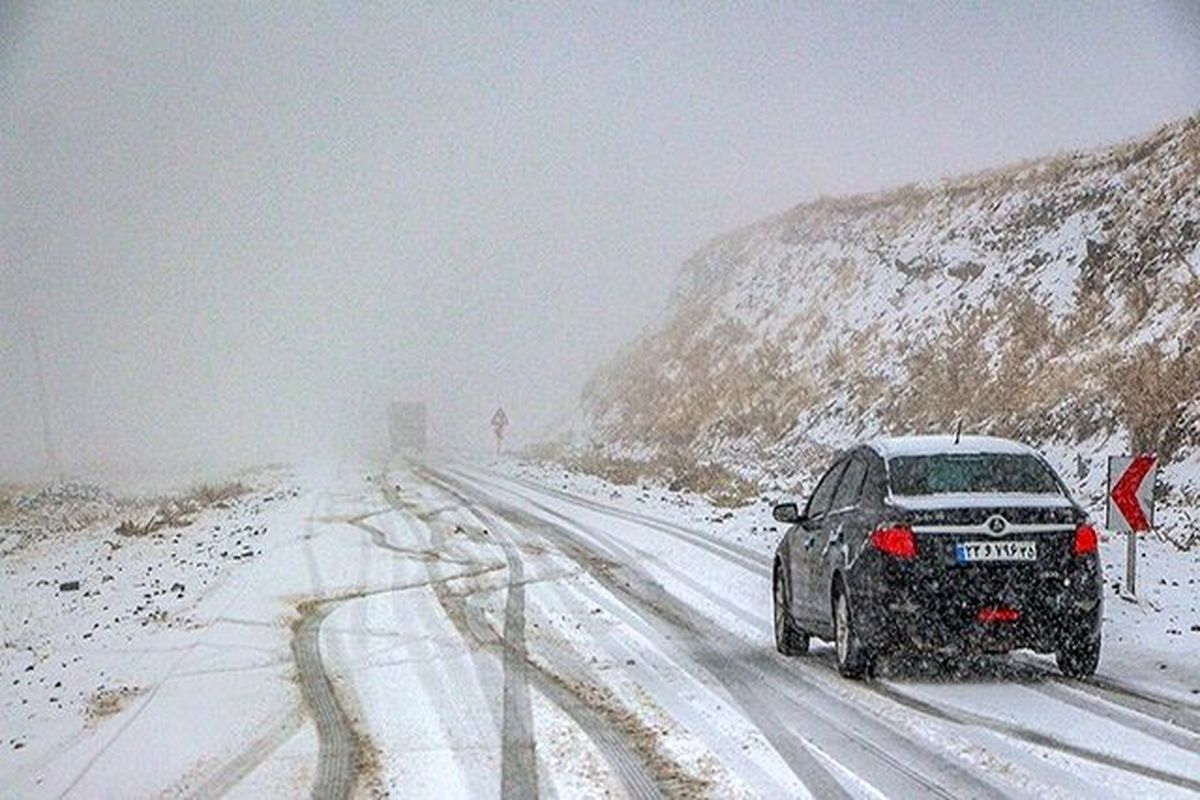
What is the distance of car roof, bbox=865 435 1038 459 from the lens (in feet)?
28.6

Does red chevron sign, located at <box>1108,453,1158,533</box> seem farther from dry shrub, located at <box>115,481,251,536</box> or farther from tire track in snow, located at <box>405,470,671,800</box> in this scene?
dry shrub, located at <box>115,481,251,536</box>

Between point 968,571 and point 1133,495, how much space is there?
449cm

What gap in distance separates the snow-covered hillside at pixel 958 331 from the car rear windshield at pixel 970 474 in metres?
9.75

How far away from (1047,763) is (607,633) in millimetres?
5076

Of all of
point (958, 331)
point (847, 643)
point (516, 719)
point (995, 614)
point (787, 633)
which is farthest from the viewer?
point (958, 331)

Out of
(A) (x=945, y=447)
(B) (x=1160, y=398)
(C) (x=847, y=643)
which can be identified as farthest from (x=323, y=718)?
(B) (x=1160, y=398)

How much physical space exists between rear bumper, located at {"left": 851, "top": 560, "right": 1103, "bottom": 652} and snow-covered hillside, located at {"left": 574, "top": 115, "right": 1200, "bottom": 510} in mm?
10397

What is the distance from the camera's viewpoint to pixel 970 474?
848 cm

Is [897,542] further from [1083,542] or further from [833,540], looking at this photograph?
[1083,542]

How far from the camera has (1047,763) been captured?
19.2ft

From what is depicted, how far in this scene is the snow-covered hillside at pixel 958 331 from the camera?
72.0 feet

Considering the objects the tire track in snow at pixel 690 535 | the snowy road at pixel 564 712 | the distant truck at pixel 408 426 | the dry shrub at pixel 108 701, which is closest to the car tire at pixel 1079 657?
the snowy road at pixel 564 712

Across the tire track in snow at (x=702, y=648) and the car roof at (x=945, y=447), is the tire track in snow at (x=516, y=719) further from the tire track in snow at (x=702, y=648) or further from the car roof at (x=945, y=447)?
the car roof at (x=945, y=447)

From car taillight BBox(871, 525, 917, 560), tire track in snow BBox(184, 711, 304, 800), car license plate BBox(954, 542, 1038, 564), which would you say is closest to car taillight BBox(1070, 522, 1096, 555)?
car license plate BBox(954, 542, 1038, 564)
